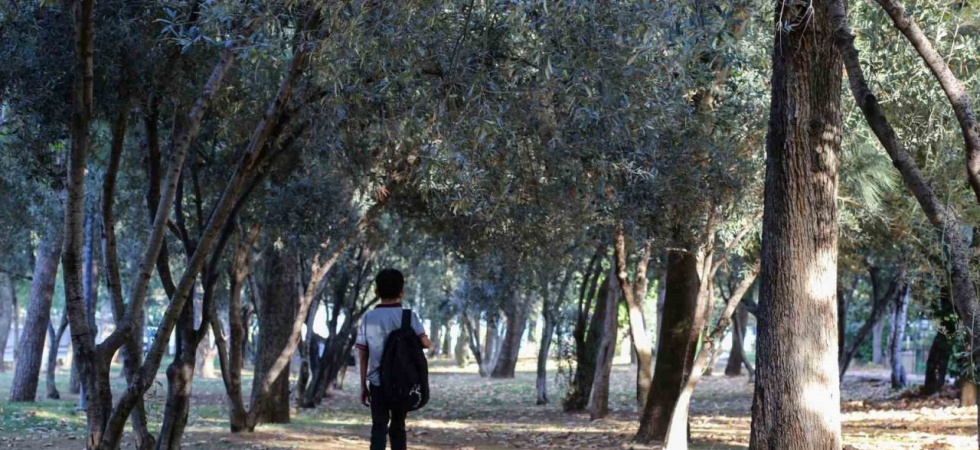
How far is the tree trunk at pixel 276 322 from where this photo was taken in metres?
17.0

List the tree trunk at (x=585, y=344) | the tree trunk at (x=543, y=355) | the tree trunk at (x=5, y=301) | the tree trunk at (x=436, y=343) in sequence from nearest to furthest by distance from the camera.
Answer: the tree trunk at (x=585, y=344) < the tree trunk at (x=543, y=355) < the tree trunk at (x=5, y=301) < the tree trunk at (x=436, y=343)

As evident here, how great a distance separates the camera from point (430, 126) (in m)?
8.30

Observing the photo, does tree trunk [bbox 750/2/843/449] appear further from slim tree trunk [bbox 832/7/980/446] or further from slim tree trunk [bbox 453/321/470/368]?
slim tree trunk [bbox 453/321/470/368]

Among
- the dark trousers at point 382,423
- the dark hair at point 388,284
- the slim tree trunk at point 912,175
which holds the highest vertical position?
the slim tree trunk at point 912,175

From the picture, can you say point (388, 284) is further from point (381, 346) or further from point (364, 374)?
point (364, 374)

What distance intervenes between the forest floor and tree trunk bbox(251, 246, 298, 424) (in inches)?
23.5

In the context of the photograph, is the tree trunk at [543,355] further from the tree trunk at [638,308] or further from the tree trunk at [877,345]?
the tree trunk at [877,345]

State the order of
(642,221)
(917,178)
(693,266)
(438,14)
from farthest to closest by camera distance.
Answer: (693,266) < (642,221) < (438,14) < (917,178)

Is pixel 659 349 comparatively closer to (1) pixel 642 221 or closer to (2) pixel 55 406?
(1) pixel 642 221

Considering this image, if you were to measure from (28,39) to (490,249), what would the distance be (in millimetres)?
8036

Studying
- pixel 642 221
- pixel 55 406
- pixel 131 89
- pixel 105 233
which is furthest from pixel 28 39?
pixel 55 406

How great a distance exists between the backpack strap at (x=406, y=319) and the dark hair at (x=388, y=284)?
19 cm

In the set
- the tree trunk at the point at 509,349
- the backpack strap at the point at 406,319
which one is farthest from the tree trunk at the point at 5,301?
the backpack strap at the point at 406,319

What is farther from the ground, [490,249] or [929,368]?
[490,249]
